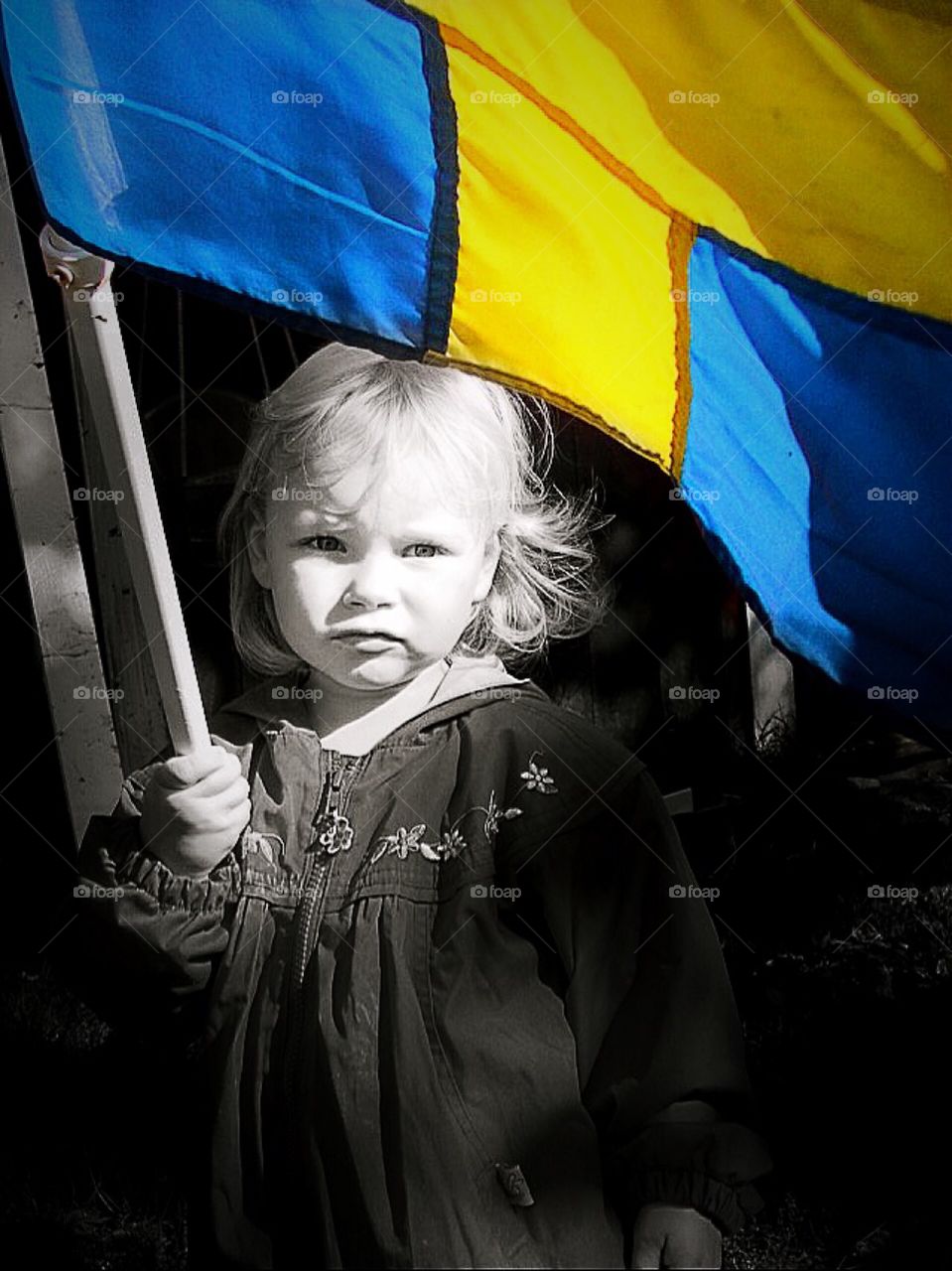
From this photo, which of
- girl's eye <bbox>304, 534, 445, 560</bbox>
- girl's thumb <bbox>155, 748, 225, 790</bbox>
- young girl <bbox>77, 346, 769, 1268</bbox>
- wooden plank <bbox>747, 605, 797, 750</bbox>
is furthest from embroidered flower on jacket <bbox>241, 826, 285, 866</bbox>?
wooden plank <bbox>747, 605, 797, 750</bbox>

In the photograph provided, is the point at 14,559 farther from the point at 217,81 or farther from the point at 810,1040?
the point at 810,1040

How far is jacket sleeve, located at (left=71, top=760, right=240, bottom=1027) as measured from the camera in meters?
2.76

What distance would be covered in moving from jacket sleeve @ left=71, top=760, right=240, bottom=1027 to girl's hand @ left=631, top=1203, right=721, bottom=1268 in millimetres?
796

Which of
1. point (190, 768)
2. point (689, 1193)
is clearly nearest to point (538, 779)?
point (190, 768)

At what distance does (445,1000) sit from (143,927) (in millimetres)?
515

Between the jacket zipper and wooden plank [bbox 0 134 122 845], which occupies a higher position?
wooden plank [bbox 0 134 122 845]

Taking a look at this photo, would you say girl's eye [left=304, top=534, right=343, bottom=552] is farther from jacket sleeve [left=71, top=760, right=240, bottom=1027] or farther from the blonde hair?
jacket sleeve [left=71, top=760, right=240, bottom=1027]

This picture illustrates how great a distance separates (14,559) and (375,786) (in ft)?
2.64

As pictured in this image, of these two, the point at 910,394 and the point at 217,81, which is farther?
the point at 910,394

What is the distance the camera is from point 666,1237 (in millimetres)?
2637

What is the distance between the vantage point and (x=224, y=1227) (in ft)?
8.86

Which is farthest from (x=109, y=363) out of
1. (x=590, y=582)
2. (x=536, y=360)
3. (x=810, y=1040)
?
(x=810, y=1040)

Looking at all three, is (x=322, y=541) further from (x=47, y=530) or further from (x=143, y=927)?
(x=143, y=927)

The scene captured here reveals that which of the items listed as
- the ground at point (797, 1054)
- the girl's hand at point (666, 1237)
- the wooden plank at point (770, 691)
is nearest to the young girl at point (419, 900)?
the girl's hand at point (666, 1237)
